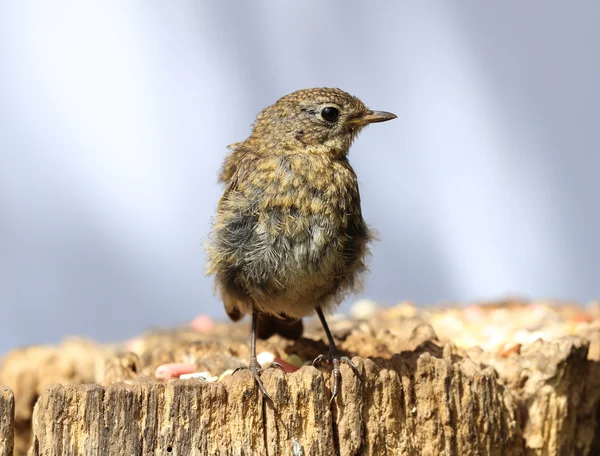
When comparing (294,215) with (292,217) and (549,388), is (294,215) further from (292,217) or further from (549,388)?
(549,388)

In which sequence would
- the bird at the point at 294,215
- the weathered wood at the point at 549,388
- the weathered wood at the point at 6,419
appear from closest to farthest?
the weathered wood at the point at 6,419
the bird at the point at 294,215
the weathered wood at the point at 549,388

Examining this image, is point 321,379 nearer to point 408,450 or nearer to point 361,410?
point 361,410

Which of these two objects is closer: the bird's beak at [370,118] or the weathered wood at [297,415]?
the weathered wood at [297,415]

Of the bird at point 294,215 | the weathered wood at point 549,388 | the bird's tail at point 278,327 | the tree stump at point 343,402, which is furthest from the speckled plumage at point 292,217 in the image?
the weathered wood at point 549,388

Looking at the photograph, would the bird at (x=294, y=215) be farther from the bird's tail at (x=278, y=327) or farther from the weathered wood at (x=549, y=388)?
the weathered wood at (x=549, y=388)

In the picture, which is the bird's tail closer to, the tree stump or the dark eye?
the tree stump

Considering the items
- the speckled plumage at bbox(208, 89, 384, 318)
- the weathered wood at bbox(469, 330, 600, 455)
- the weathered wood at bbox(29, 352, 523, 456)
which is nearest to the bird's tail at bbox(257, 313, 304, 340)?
the speckled plumage at bbox(208, 89, 384, 318)
